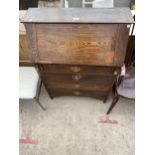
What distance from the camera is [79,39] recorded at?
4.73ft

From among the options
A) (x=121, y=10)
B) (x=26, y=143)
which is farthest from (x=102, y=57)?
(x=26, y=143)

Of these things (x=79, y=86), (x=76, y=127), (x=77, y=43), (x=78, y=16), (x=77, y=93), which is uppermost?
(x=78, y=16)

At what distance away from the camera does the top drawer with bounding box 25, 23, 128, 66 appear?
1.40m

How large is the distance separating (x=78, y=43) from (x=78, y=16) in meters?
0.18

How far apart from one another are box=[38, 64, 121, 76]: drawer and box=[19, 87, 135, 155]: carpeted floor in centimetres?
52

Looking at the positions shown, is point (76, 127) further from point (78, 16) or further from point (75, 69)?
point (78, 16)

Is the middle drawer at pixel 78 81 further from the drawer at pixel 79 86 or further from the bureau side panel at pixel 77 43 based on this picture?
the bureau side panel at pixel 77 43

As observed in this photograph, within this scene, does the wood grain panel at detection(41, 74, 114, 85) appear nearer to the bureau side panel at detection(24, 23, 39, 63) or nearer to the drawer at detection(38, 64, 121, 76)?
the drawer at detection(38, 64, 121, 76)

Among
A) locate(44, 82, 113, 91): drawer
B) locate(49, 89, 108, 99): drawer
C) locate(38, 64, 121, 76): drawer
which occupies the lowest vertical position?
locate(49, 89, 108, 99): drawer

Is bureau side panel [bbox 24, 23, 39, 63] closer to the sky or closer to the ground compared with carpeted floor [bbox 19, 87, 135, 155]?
closer to the sky

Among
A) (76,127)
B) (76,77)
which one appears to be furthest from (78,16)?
(76,127)

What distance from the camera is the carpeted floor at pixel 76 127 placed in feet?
5.86

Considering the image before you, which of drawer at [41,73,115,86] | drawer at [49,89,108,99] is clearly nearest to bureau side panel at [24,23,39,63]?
drawer at [41,73,115,86]
